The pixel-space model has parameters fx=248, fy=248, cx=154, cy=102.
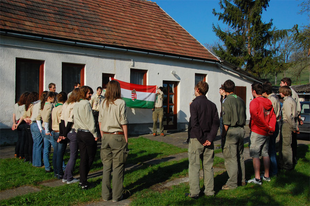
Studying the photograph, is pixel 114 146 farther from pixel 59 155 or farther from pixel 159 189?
pixel 59 155

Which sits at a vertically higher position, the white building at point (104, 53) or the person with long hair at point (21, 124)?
the white building at point (104, 53)

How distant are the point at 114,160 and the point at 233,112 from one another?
235 cm

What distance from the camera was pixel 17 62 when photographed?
8984mm

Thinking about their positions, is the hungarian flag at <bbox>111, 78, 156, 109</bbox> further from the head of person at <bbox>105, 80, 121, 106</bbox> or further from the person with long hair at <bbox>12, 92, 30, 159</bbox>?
the head of person at <bbox>105, 80, 121, 106</bbox>

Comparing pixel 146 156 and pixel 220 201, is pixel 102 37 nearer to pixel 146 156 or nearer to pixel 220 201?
pixel 146 156

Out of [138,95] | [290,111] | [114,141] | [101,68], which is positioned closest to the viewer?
[114,141]

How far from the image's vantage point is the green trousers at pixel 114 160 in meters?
4.22

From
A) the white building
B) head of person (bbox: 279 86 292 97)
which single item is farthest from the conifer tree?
head of person (bbox: 279 86 292 97)

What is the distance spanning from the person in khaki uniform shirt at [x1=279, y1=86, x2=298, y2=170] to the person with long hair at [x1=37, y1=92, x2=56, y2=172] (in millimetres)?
5448

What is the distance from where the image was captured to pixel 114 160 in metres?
4.24

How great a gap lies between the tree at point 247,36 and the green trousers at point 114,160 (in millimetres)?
18400

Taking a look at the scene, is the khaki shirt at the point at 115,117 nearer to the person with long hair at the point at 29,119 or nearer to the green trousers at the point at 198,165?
the green trousers at the point at 198,165

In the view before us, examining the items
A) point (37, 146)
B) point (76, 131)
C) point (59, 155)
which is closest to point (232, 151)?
point (76, 131)

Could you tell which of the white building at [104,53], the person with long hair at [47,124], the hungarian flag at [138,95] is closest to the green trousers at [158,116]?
the hungarian flag at [138,95]
